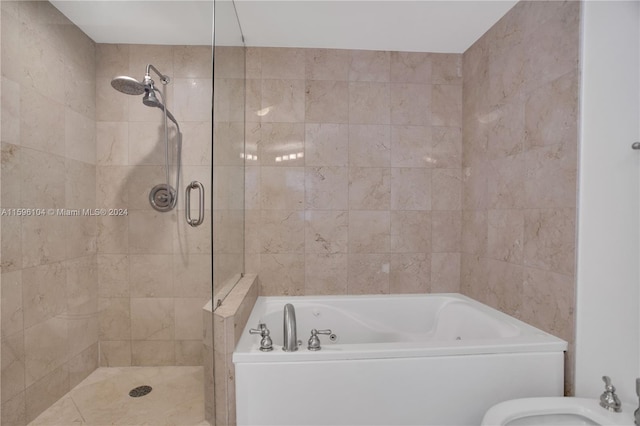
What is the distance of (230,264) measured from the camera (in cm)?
179

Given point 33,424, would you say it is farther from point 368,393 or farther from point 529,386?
point 529,386

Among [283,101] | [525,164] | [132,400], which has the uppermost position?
[283,101]

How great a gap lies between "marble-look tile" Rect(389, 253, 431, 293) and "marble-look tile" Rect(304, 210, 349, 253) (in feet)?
1.47

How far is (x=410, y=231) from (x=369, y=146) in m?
0.71

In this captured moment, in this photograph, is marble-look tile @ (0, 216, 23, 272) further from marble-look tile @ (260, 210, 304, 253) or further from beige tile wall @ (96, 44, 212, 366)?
marble-look tile @ (260, 210, 304, 253)

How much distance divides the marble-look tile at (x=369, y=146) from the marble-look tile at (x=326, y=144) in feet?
0.17

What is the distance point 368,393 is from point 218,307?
2.66ft

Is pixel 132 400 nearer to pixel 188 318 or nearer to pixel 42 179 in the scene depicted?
pixel 188 318

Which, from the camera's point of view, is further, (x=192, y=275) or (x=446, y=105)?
(x=446, y=105)

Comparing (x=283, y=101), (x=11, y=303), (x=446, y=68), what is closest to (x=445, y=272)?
(x=446, y=68)

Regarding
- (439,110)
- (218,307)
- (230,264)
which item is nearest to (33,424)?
(218,307)

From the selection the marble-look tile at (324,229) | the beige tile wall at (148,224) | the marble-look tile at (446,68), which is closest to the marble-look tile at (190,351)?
the beige tile wall at (148,224)

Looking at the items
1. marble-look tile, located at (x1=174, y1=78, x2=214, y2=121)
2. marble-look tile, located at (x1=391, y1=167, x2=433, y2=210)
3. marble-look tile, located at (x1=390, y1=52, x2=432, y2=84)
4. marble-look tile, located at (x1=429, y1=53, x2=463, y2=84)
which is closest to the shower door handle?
marble-look tile, located at (x1=174, y1=78, x2=214, y2=121)

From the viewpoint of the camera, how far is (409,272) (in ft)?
7.65
